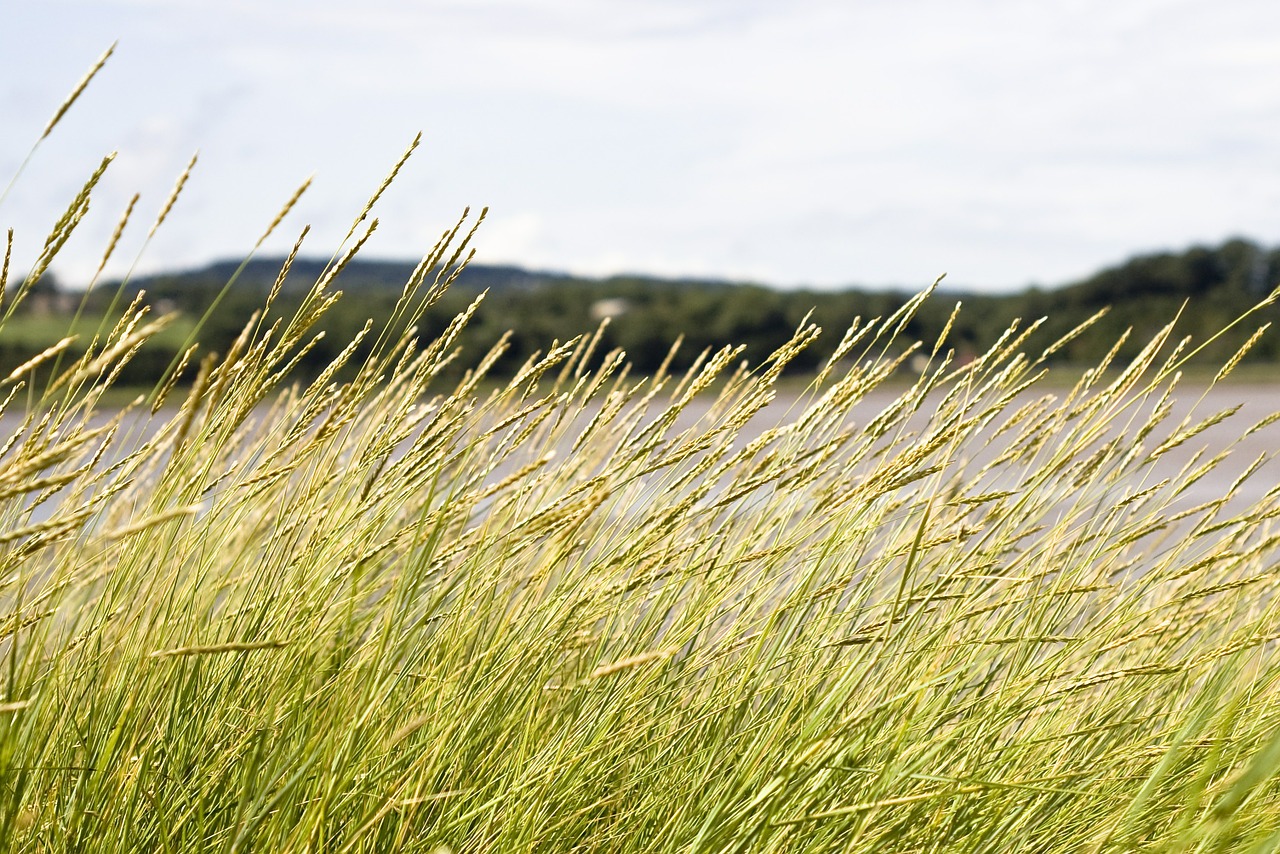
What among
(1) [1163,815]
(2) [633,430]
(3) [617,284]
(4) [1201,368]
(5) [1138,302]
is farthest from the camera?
(3) [617,284]

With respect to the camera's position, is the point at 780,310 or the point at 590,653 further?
the point at 780,310

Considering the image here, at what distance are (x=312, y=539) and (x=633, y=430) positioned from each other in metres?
0.59

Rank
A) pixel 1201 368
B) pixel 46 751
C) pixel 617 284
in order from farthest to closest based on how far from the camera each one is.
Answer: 1. pixel 617 284
2. pixel 1201 368
3. pixel 46 751

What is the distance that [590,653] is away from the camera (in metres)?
2.11

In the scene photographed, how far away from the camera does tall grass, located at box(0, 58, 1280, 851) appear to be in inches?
57.0

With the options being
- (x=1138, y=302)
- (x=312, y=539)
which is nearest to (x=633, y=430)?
(x=312, y=539)

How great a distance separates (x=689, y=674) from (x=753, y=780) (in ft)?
1.33

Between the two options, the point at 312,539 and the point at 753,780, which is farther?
the point at 312,539

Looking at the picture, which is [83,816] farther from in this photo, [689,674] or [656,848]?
[689,674]

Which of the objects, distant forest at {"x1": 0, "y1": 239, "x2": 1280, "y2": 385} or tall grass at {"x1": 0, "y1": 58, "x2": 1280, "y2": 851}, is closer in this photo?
tall grass at {"x1": 0, "y1": 58, "x2": 1280, "y2": 851}

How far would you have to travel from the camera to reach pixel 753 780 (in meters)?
1.46

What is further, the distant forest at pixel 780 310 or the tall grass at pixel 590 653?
the distant forest at pixel 780 310

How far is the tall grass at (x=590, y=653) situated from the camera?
145 centimetres

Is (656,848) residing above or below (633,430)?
below
